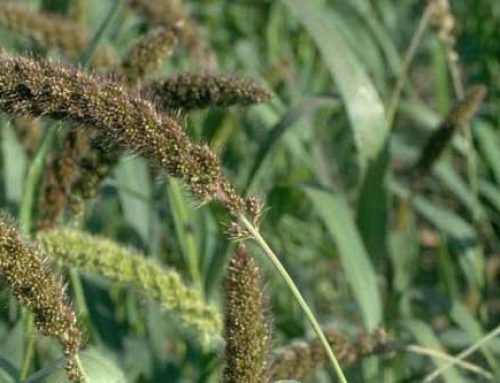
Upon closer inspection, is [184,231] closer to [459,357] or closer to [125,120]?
[459,357]

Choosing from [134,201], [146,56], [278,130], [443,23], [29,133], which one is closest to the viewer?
[146,56]

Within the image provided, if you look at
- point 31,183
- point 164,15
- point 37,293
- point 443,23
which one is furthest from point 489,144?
point 37,293

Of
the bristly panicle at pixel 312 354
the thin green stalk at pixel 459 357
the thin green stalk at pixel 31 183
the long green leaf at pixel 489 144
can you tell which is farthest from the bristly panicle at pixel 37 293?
the long green leaf at pixel 489 144

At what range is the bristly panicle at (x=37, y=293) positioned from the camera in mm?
1684

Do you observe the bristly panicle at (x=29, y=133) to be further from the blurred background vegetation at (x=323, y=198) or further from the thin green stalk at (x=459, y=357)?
the thin green stalk at (x=459, y=357)

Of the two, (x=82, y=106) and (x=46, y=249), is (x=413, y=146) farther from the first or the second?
(x=82, y=106)

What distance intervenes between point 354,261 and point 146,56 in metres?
0.74

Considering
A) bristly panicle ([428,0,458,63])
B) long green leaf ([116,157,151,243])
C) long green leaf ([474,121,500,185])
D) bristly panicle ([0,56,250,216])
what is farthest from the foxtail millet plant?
long green leaf ([474,121,500,185])

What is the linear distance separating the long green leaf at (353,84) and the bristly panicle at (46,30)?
456 mm

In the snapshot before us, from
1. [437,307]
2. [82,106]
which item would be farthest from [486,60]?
[82,106]

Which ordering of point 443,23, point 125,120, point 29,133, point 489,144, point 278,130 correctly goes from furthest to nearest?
point 489,144
point 443,23
point 278,130
point 29,133
point 125,120

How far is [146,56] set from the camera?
8.06 ft

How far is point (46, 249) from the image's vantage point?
229 cm

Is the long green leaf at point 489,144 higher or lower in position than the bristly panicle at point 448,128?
lower
